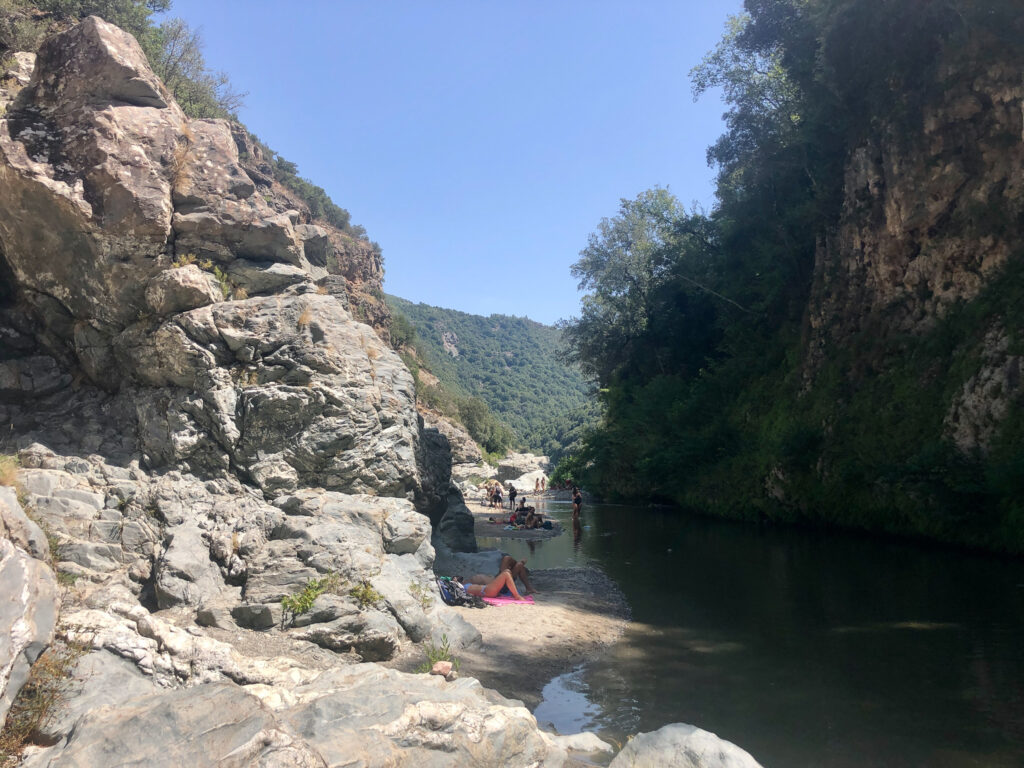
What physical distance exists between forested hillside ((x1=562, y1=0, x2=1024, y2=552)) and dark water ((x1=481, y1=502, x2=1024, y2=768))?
10.1 ft

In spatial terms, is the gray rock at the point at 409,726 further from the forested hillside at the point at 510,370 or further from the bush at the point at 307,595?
the forested hillside at the point at 510,370

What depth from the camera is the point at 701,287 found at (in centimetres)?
3142

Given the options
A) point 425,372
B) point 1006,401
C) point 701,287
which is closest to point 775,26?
point 701,287

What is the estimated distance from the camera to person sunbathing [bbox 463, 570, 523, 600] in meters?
11.9

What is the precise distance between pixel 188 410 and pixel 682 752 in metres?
8.37

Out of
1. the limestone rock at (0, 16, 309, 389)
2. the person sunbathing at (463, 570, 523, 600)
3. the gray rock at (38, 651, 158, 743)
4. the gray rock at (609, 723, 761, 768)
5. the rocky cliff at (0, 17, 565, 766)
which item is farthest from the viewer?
the person sunbathing at (463, 570, 523, 600)

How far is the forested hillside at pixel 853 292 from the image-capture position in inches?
615

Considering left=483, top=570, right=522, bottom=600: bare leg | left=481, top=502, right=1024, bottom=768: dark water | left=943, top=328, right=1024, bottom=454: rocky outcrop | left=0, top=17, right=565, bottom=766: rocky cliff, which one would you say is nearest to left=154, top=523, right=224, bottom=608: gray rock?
left=0, top=17, right=565, bottom=766: rocky cliff

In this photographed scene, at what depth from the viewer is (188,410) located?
1001 cm

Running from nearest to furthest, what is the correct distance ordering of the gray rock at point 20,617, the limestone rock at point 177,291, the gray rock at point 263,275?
the gray rock at point 20,617
the limestone rock at point 177,291
the gray rock at point 263,275

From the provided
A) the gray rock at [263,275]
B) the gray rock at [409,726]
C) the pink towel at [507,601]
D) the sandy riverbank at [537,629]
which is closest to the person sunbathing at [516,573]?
the sandy riverbank at [537,629]

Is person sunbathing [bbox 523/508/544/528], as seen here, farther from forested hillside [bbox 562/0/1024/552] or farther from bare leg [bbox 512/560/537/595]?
bare leg [bbox 512/560/537/595]

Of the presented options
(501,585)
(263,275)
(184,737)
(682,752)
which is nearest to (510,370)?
(501,585)

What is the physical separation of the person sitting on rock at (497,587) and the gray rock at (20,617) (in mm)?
7618
